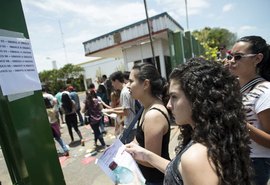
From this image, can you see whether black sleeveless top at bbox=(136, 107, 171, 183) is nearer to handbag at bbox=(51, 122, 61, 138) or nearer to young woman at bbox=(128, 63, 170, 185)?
young woman at bbox=(128, 63, 170, 185)

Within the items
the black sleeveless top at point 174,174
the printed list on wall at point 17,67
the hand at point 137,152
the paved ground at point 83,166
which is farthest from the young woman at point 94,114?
the black sleeveless top at point 174,174

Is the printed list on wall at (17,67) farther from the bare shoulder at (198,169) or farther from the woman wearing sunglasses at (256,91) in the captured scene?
the woman wearing sunglasses at (256,91)

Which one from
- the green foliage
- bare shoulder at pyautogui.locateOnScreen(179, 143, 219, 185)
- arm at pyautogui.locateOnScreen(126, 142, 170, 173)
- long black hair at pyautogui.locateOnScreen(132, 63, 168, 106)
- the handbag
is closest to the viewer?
bare shoulder at pyautogui.locateOnScreen(179, 143, 219, 185)

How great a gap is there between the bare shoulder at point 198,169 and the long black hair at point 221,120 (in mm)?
28

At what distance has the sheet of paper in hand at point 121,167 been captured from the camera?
1.80 meters

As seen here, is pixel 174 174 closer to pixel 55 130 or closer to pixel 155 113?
pixel 155 113

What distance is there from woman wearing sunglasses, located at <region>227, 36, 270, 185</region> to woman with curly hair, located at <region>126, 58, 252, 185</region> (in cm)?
70

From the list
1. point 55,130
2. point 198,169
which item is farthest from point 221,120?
point 55,130

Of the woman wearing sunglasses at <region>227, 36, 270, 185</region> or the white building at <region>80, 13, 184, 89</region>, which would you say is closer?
the woman wearing sunglasses at <region>227, 36, 270, 185</region>

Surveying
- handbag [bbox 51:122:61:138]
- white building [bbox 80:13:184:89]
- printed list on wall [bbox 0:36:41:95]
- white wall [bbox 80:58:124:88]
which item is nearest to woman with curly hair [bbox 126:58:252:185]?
printed list on wall [bbox 0:36:41:95]

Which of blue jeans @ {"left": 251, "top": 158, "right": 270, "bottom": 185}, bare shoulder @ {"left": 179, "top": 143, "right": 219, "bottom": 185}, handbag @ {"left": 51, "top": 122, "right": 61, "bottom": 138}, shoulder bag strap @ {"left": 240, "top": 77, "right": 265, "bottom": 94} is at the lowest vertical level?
handbag @ {"left": 51, "top": 122, "right": 61, "bottom": 138}

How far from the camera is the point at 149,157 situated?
1764 millimetres

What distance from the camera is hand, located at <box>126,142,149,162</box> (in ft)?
5.83

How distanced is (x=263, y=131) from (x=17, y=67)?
1.75 meters
